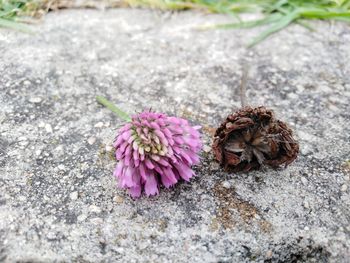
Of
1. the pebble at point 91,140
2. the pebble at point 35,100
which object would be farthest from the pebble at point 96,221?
the pebble at point 35,100

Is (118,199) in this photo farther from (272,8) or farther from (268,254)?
(272,8)

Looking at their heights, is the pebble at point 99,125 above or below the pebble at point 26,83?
below

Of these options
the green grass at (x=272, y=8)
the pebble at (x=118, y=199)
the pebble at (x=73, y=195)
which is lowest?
the pebble at (x=118, y=199)

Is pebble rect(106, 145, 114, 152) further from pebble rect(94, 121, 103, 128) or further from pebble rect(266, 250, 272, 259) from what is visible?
pebble rect(266, 250, 272, 259)

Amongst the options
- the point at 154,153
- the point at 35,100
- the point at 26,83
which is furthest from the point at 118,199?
the point at 26,83

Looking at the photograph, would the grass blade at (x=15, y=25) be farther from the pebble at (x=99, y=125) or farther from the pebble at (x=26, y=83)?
the pebble at (x=99, y=125)

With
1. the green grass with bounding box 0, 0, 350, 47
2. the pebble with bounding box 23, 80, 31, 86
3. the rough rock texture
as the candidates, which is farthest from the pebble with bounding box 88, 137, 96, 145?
the green grass with bounding box 0, 0, 350, 47

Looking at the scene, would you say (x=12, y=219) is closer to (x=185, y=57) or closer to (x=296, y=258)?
(x=296, y=258)
